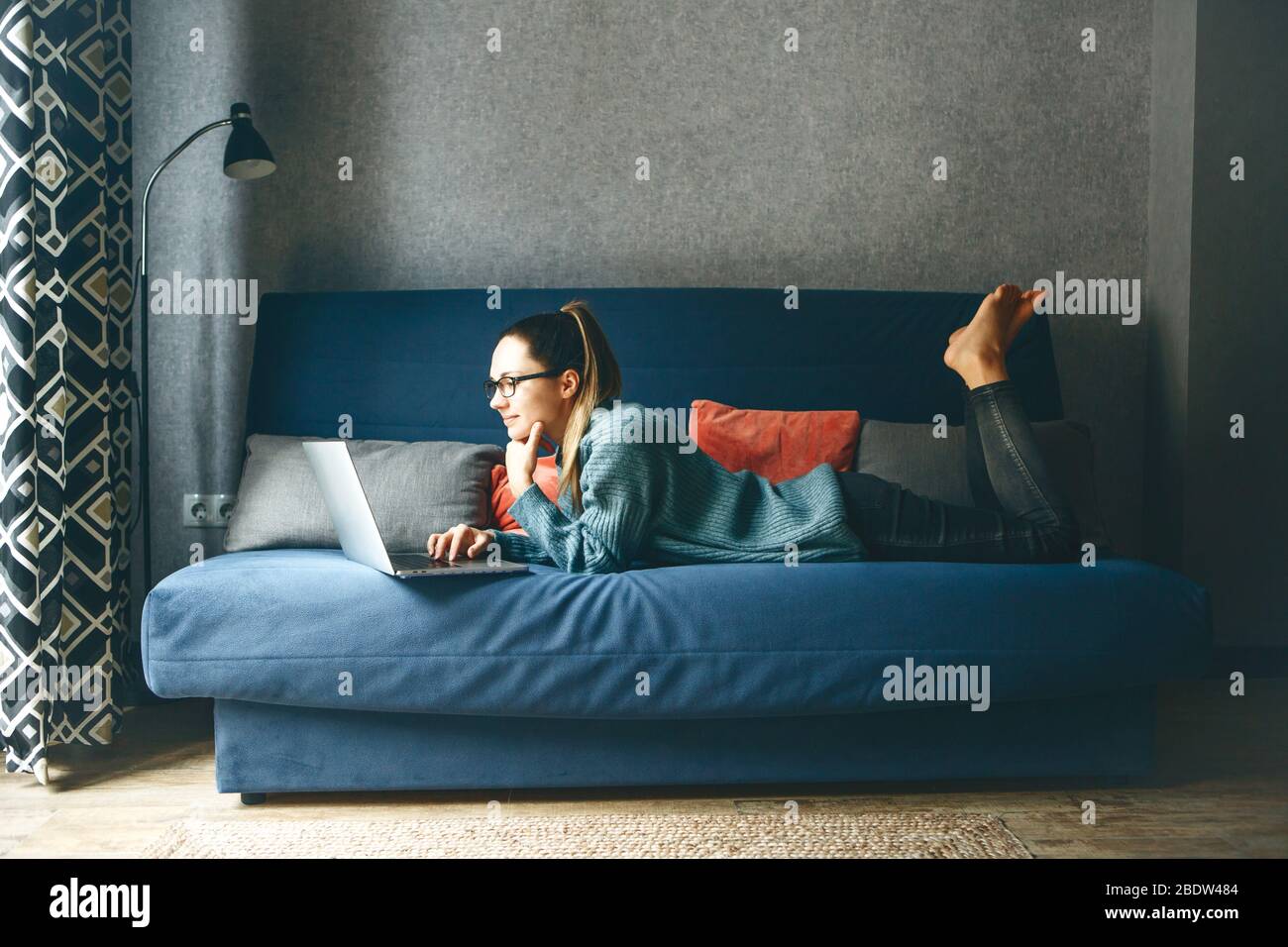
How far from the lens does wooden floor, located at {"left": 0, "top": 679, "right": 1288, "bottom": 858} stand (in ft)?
5.55

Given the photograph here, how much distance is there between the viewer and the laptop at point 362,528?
5.49 feet

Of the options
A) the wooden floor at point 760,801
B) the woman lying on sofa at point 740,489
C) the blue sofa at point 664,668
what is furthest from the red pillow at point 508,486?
the wooden floor at point 760,801

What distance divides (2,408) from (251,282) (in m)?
0.83

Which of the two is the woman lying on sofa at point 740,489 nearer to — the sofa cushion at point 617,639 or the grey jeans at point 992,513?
the grey jeans at point 992,513

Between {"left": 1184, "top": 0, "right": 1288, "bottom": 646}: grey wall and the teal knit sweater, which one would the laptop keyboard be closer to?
the teal knit sweater

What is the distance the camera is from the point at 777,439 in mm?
2332

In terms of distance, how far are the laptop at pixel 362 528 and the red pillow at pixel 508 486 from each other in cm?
29

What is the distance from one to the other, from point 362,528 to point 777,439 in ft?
3.31

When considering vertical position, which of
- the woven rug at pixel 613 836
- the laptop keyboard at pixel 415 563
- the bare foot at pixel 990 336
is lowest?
the woven rug at pixel 613 836

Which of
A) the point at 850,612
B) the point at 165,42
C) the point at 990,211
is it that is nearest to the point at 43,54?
the point at 165,42

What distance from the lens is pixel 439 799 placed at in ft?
6.11

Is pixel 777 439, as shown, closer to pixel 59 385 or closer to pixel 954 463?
pixel 954 463

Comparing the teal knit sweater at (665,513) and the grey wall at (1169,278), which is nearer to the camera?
the teal knit sweater at (665,513)

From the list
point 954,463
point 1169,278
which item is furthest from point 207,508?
point 1169,278
